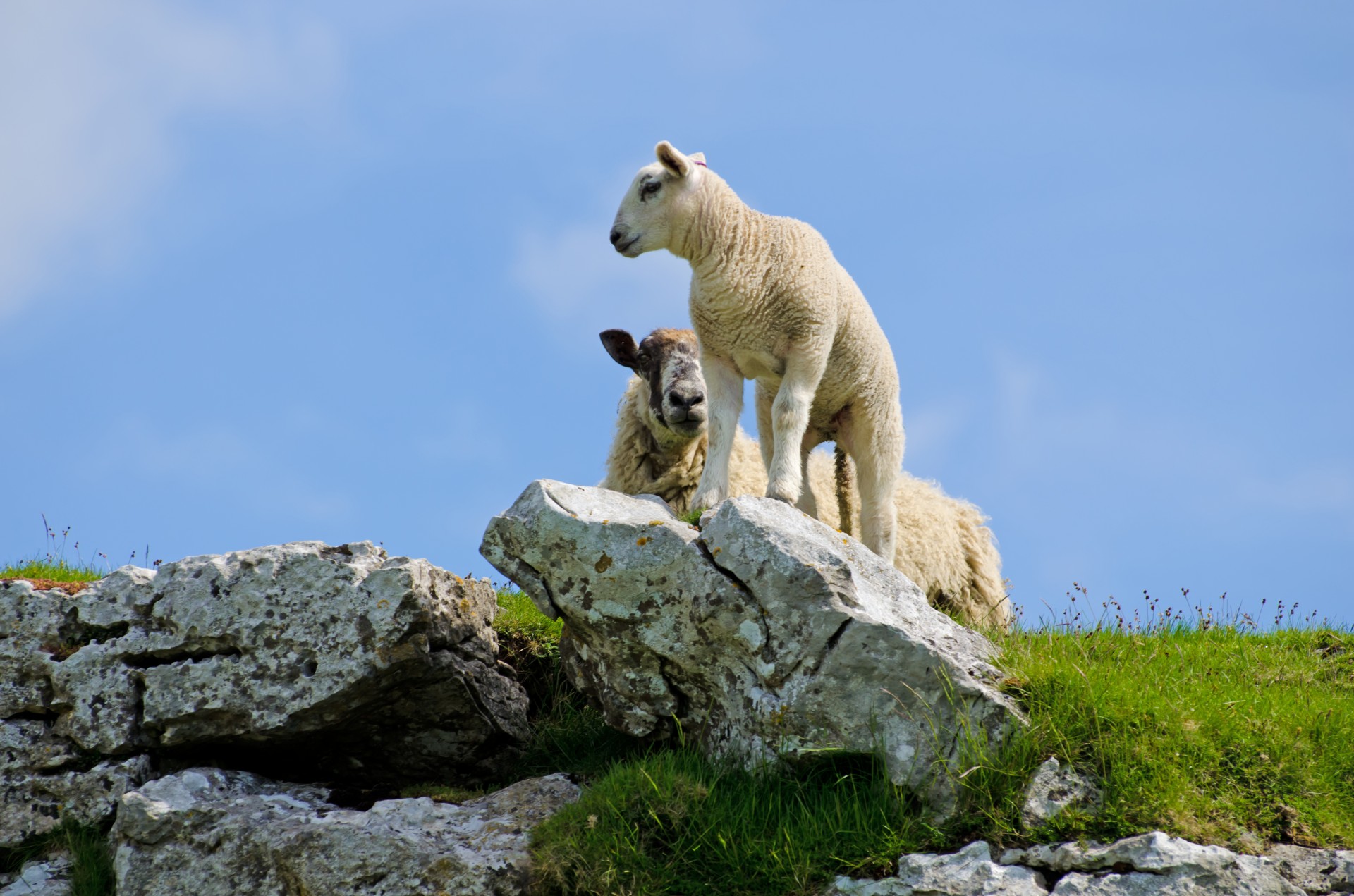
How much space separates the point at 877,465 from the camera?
8.59m

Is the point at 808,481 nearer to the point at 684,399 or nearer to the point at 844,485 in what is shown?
the point at 844,485

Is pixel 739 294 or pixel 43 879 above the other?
pixel 739 294

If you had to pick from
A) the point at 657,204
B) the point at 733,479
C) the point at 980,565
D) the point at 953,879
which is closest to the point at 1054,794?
the point at 953,879

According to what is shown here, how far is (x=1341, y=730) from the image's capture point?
257 inches

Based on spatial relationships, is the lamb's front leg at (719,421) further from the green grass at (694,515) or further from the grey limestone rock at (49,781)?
the grey limestone rock at (49,781)

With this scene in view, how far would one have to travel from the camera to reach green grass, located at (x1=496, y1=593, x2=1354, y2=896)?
5.71 metres

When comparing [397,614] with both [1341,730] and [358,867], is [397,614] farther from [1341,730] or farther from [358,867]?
[1341,730]

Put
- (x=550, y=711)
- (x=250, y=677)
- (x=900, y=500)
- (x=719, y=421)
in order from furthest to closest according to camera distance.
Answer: (x=900, y=500) → (x=550, y=711) → (x=719, y=421) → (x=250, y=677)

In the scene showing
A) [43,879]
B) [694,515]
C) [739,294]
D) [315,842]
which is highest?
[739,294]

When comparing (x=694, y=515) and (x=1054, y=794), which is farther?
(x=694, y=515)

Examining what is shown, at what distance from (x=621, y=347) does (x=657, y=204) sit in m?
2.80

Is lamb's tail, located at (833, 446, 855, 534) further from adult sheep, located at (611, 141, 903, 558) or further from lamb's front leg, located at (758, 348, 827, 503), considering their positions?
lamb's front leg, located at (758, 348, 827, 503)

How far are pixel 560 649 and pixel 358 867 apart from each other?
1.93 metres

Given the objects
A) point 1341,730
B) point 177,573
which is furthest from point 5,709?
point 1341,730
